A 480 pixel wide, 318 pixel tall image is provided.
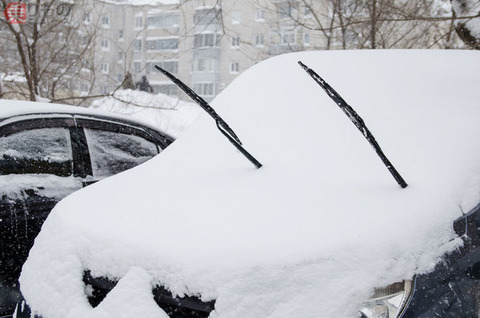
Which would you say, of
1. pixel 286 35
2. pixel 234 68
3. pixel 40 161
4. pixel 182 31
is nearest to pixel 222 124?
pixel 40 161

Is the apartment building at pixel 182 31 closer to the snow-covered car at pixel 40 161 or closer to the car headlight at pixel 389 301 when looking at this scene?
the snow-covered car at pixel 40 161

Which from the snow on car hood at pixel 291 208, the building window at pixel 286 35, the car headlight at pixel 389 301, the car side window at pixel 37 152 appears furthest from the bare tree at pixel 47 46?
the car headlight at pixel 389 301

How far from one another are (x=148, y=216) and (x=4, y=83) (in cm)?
716

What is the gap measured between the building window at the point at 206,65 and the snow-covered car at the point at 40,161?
134ft

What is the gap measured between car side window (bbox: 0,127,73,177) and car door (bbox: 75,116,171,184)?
158mm

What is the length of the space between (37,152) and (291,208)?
209 cm

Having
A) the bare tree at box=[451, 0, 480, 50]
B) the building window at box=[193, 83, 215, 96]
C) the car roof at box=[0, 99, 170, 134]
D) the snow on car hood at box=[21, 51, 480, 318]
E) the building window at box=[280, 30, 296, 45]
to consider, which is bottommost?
the snow on car hood at box=[21, 51, 480, 318]

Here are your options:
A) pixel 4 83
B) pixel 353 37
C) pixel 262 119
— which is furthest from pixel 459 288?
pixel 4 83

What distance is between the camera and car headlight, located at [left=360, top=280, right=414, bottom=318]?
160 centimetres

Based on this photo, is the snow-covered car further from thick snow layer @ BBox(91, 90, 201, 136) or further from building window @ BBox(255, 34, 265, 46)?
building window @ BBox(255, 34, 265, 46)

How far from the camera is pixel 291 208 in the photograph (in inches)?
75.1

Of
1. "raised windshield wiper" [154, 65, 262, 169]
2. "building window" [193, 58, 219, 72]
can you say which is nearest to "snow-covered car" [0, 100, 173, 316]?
"raised windshield wiper" [154, 65, 262, 169]

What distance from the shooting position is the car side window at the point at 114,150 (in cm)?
351

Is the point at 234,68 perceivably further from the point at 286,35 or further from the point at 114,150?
the point at 114,150
